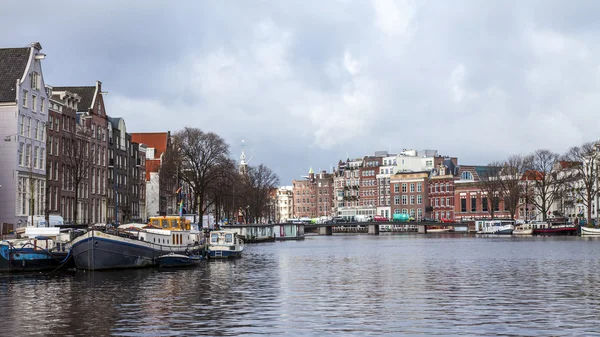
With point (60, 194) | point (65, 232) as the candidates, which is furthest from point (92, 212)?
point (65, 232)

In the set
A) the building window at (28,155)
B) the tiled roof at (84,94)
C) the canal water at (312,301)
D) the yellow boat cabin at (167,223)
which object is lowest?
the canal water at (312,301)

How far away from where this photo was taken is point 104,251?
6869 cm

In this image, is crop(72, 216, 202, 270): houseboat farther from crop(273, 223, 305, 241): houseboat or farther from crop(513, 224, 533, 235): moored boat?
crop(513, 224, 533, 235): moored boat

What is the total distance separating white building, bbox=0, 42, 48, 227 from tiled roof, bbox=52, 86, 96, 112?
19.6 m

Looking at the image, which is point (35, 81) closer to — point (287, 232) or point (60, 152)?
point (60, 152)

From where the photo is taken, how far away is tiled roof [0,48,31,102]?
3824 inches

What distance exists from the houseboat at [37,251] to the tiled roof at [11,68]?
90.5 feet

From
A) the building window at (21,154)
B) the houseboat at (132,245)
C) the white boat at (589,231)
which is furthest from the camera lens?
the white boat at (589,231)

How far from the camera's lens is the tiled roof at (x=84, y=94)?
124081 millimetres

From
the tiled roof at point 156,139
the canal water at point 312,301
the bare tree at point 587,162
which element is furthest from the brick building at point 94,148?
the bare tree at point 587,162

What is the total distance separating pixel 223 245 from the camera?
95.4m

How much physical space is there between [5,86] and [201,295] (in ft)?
185

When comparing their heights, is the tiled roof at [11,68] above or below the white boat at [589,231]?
above

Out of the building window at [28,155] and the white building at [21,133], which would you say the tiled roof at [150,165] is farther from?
the building window at [28,155]
